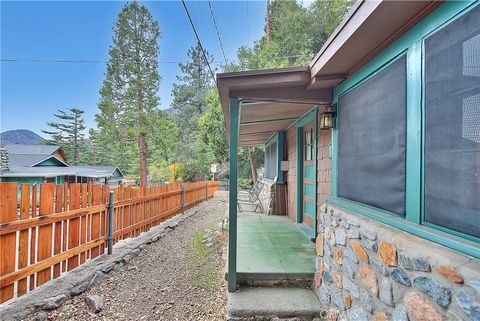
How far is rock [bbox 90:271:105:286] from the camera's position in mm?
3040

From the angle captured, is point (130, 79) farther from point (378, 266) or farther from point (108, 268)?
point (378, 266)

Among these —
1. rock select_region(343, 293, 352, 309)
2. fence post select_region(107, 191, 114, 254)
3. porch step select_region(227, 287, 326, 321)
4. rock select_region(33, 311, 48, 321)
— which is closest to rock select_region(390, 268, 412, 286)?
rock select_region(343, 293, 352, 309)

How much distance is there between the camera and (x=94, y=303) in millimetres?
2650

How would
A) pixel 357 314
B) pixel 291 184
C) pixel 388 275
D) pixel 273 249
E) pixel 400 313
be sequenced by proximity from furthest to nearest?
pixel 291 184 < pixel 273 249 < pixel 357 314 < pixel 388 275 < pixel 400 313

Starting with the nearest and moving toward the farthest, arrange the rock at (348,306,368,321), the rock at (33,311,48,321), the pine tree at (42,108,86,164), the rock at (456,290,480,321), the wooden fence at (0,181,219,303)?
1. the rock at (456,290,480,321)
2. the rock at (348,306,368,321)
3. the rock at (33,311,48,321)
4. the wooden fence at (0,181,219,303)
5. the pine tree at (42,108,86,164)

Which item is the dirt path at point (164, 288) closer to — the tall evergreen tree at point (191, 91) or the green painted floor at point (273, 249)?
the green painted floor at point (273, 249)

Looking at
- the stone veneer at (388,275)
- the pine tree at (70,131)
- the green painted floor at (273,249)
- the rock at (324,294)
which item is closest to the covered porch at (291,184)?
the green painted floor at (273,249)

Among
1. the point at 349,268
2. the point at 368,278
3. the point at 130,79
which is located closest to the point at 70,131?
the point at 130,79

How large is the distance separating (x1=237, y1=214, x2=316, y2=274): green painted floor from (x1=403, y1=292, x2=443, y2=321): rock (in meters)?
1.57

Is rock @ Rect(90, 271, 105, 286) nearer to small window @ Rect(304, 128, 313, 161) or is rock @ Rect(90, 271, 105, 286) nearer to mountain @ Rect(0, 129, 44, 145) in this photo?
small window @ Rect(304, 128, 313, 161)

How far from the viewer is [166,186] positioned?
6711 mm

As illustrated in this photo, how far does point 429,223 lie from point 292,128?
4450 millimetres

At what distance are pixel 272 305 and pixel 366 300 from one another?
98 centimetres

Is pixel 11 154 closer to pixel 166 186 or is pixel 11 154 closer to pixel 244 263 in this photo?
pixel 166 186
